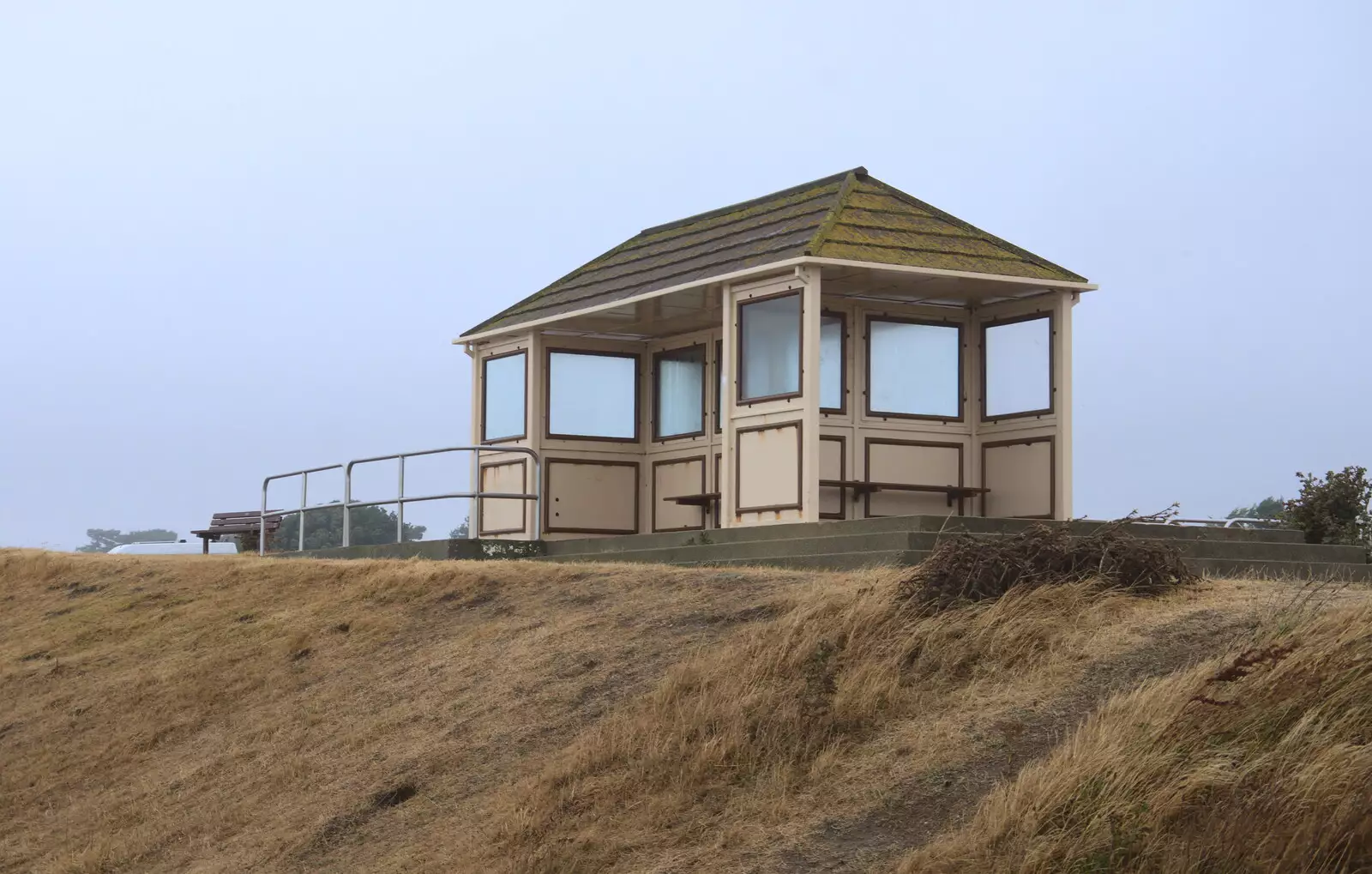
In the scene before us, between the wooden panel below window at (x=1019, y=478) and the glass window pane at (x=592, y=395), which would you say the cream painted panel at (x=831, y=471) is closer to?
the wooden panel below window at (x=1019, y=478)

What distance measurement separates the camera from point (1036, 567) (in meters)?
12.2

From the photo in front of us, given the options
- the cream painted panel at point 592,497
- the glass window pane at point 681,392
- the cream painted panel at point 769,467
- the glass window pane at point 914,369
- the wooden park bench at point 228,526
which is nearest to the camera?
the cream painted panel at point 769,467

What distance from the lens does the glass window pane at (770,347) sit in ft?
59.8

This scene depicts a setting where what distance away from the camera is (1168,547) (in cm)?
1276

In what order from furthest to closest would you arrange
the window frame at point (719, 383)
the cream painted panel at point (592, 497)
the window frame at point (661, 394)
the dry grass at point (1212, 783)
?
the cream painted panel at point (592, 497) < the window frame at point (661, 394) < the window frame at point (719, 383) < the dry grass at point (1212, 783)

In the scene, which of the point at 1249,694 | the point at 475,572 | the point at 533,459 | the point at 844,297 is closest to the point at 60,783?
the point at 475,572

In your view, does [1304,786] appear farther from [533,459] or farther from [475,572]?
[533,459]

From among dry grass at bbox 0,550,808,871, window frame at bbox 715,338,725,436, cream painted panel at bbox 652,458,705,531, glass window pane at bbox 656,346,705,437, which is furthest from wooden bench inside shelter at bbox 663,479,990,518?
dry grass at bbox 0,550,808,871

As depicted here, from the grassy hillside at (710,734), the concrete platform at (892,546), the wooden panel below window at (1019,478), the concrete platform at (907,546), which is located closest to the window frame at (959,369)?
the wooden panel below window at (1019,478)

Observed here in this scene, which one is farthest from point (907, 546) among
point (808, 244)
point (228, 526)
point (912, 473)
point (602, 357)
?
point (228, 526)

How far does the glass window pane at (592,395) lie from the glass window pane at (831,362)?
3.79m

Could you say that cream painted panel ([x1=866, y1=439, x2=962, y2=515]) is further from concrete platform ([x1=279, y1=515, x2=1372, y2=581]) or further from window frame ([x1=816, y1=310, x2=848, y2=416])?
concrete platform ([x1=279, y1=515, x2=1372, y2=581])

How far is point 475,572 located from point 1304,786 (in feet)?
36.3

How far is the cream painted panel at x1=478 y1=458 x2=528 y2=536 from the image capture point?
21609 millimetres
